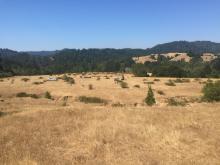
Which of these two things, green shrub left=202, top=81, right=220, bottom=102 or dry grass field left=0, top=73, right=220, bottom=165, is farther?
green shrub left=202, top=81, right=220, bottom=102

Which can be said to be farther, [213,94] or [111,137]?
[213,94]

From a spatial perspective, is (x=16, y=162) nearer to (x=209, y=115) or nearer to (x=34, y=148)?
(x=34, y=148)

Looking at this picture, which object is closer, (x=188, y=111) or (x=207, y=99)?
(x=188, y=111)

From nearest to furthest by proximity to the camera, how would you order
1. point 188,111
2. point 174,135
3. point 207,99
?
point 174,135
point 188,111
point 207,99

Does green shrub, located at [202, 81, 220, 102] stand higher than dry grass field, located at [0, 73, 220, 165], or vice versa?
dry grass field, located at [0, 73, 220, 165]

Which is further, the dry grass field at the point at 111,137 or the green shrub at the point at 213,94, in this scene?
the green shrub at the point at 213,94

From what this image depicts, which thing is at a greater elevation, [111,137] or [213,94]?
[111,137]

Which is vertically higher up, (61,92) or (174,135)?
(174,135)

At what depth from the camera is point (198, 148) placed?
12875mm

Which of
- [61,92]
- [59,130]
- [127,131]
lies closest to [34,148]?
[59,130]

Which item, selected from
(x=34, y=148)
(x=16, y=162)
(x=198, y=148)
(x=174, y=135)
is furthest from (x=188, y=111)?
(x=16, y=162)

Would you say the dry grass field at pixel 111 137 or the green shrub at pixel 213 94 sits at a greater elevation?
the dry grass field at pixel 111 137

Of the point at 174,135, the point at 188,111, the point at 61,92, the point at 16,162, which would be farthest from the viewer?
the point at 61,92

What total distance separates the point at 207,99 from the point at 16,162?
24.6 metres
